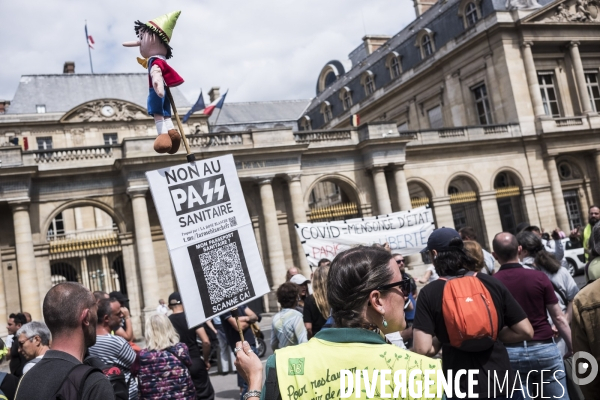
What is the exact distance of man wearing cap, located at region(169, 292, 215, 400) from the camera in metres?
5.86

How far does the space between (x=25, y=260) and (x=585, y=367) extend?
18622 millimetres

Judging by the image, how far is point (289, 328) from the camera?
220 inches

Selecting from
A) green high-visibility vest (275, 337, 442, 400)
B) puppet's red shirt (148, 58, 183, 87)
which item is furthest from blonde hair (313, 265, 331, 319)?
green high-visibility vest (275, 337, 442, 400)

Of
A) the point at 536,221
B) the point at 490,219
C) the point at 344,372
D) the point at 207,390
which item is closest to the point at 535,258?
the point at 207,390

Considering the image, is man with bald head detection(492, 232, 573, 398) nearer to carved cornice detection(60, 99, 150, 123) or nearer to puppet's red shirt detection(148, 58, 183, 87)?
puppet's red shirt detection(148, 58, 183, 87)

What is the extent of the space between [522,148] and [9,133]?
1055 inches

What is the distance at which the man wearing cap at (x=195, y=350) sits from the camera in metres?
5.86

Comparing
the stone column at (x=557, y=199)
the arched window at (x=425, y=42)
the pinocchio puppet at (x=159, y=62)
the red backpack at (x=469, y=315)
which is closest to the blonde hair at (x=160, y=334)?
the pinocchio puppet at (x=159, y=62)

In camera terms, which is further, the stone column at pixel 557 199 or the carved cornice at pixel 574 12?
the carved cornice at pixel 574 12

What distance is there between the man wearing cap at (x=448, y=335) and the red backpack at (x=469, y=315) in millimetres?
59

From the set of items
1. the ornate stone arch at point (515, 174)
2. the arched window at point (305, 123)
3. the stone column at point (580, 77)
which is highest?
the arched window at point (305, 123)

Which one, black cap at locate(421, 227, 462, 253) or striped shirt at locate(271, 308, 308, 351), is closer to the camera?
black cap at locate(421, 227, 462, 253)

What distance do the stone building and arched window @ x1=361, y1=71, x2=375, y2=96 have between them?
0.11 metres

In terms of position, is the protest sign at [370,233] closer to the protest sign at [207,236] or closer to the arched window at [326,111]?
the protest sign at [207,236]
